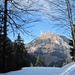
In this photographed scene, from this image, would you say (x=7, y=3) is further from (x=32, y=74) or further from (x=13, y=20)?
(x=32, y=74)

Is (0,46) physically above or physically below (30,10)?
below

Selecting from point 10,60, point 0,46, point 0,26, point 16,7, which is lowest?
point 10,60

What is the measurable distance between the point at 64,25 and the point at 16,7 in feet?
28.0

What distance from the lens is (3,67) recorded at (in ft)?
69.9

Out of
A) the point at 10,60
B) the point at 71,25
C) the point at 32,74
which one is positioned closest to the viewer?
the point at 32,74

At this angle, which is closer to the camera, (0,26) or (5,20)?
(5,20)

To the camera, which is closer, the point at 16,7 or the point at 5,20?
the point at 16,7

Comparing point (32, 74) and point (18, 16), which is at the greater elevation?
point (18, 16)

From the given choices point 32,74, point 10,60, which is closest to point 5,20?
point 32,74

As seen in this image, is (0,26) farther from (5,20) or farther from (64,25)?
(64,25)

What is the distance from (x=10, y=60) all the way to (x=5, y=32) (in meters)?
8.37

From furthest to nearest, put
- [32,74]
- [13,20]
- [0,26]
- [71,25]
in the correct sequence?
[71,25] < [0,26] < [13,20] < [32,74]

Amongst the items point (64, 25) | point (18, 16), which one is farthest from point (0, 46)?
point (64, 25)

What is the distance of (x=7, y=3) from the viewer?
2083cm
